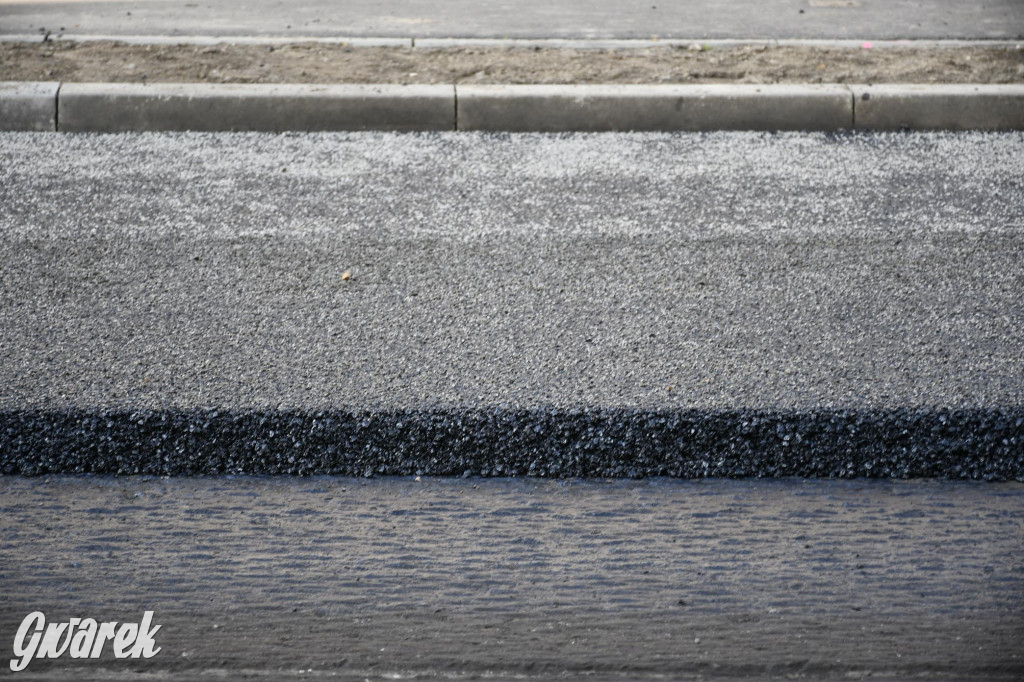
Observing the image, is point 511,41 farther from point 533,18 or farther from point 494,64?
point 533,18

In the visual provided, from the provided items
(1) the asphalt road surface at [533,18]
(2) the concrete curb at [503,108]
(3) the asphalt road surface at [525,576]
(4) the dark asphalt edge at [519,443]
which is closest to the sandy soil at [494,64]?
(2) the concrete curb at [503,108]

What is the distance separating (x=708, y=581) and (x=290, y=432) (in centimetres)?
131

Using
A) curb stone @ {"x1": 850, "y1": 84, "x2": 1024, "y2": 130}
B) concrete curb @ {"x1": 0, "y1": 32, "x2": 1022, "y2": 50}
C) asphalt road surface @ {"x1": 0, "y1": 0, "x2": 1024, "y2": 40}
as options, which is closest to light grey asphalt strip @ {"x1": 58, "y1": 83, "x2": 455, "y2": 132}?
concrete curb @ {"x1": 0, "y1": 32, "x2": 1022, "y2": 50}

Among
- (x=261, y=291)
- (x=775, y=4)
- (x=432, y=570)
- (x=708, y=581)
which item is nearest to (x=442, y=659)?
(x=432, y=570)

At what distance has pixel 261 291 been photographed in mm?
3887

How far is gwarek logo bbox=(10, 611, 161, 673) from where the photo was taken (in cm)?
234

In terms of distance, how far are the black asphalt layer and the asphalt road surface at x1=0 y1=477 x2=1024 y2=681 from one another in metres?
0.14

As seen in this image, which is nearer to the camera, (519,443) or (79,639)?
(79,639)

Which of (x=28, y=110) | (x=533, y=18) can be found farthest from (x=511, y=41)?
(x=28, y=110)

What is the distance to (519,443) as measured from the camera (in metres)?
3.04

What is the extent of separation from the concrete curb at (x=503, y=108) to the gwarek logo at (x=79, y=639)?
165 inches

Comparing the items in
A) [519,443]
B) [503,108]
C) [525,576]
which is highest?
[503,108]

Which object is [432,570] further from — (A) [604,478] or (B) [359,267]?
(B) [359,267]

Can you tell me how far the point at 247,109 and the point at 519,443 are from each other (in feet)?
12.6
